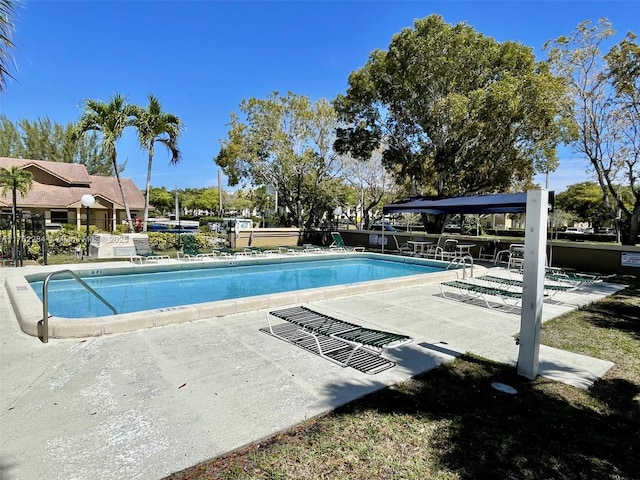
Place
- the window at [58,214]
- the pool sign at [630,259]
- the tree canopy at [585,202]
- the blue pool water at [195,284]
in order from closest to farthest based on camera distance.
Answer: the blue pool water at [195,284] → the pool sign at [630,259] → the window at [58,214] → the tree canopy at [585,202]

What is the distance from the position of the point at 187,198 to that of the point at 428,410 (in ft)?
268

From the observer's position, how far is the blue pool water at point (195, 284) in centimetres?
852

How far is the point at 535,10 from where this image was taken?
485 inches

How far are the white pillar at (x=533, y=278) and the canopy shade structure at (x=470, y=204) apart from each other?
8.31 meters

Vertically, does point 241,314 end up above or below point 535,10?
below

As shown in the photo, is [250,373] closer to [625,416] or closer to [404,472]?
[404,472]

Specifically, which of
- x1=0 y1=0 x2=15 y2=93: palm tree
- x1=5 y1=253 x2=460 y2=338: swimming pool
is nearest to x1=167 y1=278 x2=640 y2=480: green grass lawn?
x1=5 y1=253 x2=460 y2=338: swimming pool

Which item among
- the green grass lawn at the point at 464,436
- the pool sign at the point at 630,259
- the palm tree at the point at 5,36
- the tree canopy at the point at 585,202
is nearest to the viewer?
the green grass lawn at the point at 464,436

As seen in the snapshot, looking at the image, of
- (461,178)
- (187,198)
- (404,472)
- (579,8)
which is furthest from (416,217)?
(187,198)

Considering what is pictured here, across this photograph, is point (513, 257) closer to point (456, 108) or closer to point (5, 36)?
point (456, 108)

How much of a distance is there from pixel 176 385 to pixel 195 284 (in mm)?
7466

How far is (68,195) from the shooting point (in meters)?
29.5

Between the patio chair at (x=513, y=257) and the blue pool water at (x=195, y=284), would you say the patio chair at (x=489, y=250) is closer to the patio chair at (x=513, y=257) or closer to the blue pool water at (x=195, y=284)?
the patio chair at (x=513, y=257)

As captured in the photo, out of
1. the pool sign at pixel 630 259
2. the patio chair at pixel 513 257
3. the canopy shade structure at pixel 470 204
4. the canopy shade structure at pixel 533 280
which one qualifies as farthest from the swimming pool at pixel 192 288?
the pool sign at pixel 630 259
